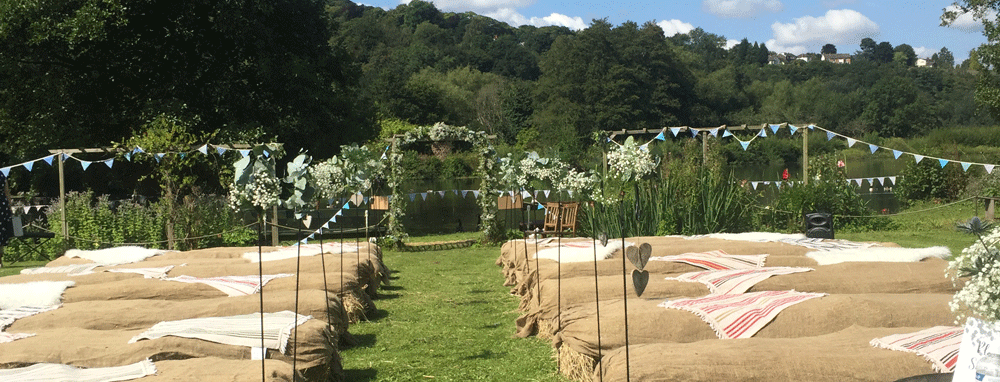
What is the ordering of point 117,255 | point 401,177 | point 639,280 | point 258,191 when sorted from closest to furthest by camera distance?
point 639,280, point 258,191, point 117,255, point 401,177

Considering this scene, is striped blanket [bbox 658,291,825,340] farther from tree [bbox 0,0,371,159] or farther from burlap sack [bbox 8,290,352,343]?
tree [bbox 0,0,371,159]

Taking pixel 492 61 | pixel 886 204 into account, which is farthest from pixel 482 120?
pixel 886 204

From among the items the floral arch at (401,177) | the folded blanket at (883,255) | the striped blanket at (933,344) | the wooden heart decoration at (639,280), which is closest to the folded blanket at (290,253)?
the floral arch at (401,177)

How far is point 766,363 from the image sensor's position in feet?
15.4

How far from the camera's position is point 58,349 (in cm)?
511

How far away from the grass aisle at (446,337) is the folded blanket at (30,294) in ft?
8.33

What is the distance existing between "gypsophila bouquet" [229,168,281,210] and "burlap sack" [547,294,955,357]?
2218 mm

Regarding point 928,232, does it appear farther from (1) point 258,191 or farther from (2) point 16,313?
(2) point 16,313

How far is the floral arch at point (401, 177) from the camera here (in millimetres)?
15695

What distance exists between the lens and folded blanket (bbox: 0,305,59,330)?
19.9 feet

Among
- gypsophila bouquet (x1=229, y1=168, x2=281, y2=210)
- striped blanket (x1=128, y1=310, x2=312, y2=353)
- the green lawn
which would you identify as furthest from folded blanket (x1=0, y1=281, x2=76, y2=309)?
the green lawn

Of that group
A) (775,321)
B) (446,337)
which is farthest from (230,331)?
(775,321)

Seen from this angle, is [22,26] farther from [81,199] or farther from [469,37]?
[469,37]

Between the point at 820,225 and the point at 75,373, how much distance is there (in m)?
10.7
